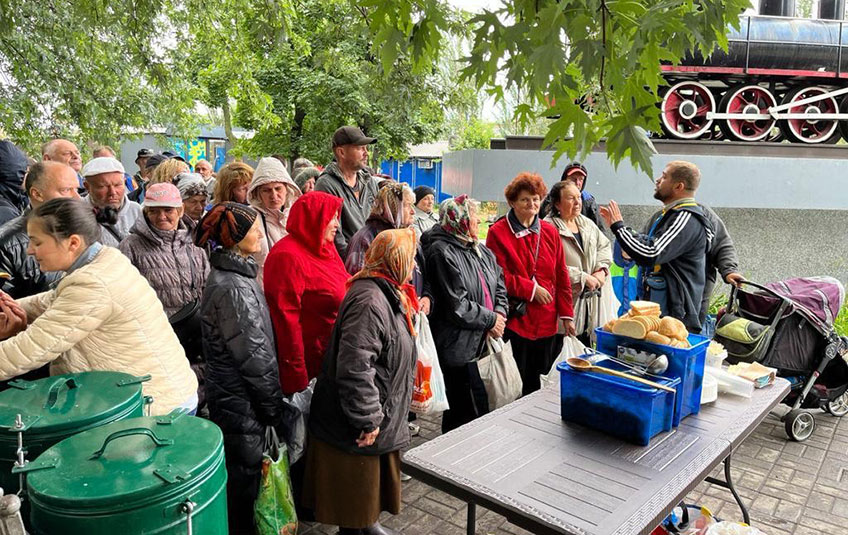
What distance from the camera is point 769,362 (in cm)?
463

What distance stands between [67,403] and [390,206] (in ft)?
7.44

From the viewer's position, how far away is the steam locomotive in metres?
8.70

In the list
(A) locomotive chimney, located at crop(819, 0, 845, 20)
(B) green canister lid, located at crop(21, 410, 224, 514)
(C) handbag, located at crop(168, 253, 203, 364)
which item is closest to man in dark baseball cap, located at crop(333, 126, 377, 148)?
(C) handbag, located at crop(168, 253, 203, 364)

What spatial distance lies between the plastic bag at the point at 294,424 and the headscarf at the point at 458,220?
4.76 ft

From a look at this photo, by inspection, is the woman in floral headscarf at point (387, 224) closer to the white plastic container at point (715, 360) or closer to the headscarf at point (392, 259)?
the headscarf at point (392, 259)

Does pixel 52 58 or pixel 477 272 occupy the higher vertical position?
pixel 52 58

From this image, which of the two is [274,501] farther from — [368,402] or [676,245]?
[676,245]

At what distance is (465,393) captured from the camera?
4.04 metres

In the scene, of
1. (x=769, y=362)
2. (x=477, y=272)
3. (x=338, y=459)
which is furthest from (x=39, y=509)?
(x=769, y=362)

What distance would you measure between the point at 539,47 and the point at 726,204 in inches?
275

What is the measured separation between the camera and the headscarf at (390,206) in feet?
13.1

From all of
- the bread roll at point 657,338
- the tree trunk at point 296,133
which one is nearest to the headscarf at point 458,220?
the bread roll at point 657,338

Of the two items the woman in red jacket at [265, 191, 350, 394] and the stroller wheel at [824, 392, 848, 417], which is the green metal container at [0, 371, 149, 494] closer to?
the woman in red jacket at [265, 191, 350, 394]

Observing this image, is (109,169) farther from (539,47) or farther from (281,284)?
(539,47)
